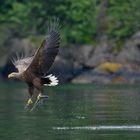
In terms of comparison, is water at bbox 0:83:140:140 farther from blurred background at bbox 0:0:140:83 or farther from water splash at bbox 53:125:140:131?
blurred background at bbox 0:0:140:83

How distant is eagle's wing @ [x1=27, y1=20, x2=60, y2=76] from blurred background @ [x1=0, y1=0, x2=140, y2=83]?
37.4 meters

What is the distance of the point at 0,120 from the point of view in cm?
3303

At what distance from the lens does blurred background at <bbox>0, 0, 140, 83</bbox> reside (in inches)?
2822

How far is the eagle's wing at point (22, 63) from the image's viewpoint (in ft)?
105

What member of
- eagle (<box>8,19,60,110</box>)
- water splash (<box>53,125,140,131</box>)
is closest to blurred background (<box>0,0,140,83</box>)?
eagle (<box>8,19,60,110</box>)

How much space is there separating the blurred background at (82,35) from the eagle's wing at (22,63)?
36.1 m

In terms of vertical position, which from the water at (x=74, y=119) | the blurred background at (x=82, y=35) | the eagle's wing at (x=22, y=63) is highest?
the eagle's wing at (x=22, y=63)

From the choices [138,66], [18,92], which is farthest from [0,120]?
[138,66]

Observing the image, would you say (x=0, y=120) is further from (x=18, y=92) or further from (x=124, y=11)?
(x=124, y=11)

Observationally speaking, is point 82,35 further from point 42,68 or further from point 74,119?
point 42,68

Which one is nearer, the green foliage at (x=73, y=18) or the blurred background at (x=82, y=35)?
the blurred background at (x=82, y=35)

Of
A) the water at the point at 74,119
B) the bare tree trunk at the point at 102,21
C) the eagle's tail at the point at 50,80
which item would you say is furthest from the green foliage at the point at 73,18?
the eagle's tail at the point at 50,80

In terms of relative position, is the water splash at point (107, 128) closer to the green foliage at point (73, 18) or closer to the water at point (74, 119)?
the water at point (74, 119)

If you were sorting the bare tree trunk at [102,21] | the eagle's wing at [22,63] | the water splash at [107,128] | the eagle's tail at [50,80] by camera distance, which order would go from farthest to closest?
the bare tree trunk at [102,21]
the eagle's wing at [22,63]
the eagle's tail at [50,80]
the water splash at [107,128]
